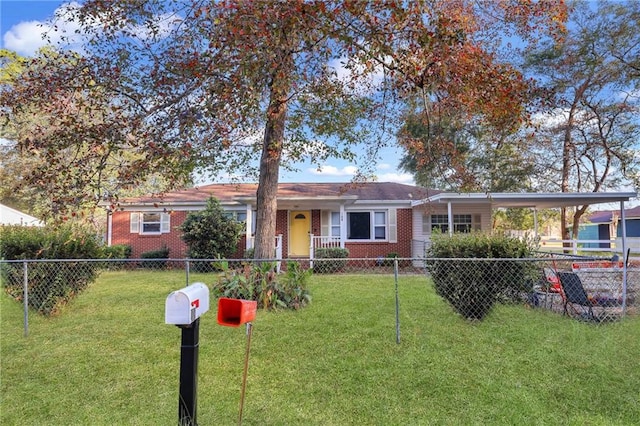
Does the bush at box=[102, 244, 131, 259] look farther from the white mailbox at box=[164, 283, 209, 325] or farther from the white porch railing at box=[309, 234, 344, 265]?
the white mailbox at box=[164, 283, 209, 325]

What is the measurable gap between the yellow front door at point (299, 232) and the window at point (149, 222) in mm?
5189

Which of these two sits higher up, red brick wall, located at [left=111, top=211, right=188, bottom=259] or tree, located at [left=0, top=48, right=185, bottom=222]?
tree, located at [left=0, top=48, right=185, bottom=222]

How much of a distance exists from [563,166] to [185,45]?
19412mm

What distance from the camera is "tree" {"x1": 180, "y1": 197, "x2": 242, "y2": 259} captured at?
1305cm

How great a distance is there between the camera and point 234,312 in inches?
94.7

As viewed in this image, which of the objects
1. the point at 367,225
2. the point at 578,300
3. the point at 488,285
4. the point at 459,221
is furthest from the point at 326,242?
the point at 578,300

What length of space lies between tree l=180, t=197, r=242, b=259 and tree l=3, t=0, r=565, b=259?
7.63 m

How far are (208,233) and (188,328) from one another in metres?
11.2

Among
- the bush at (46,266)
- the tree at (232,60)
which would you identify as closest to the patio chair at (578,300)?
the tree at (232,60)

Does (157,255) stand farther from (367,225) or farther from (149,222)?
(367,225)

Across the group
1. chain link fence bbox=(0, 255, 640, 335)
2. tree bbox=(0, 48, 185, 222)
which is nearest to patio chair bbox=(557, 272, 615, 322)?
chain link fence bbox=(0, 255, 640, 335)

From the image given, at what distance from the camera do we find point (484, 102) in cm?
438

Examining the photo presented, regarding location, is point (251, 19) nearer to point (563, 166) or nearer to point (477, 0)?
point (477, 0)

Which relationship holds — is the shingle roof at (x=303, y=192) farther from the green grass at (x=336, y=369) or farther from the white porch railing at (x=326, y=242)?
the green grass at (x=336, y=369)
